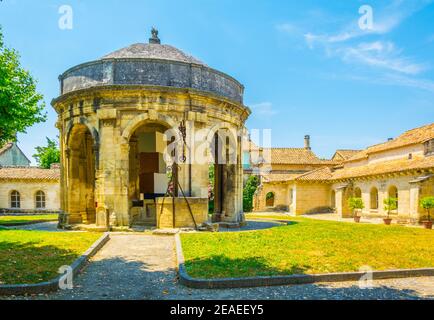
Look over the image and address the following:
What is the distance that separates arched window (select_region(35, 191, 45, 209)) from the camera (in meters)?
35.1

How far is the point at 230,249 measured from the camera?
9.97 metres

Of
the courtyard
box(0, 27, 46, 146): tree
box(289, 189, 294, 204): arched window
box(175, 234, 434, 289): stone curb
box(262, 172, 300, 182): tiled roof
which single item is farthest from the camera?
box(262, 172, 300, 182): tiled roof

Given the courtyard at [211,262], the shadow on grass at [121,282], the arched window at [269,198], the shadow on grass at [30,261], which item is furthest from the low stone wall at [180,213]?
the arched window at [269,198]

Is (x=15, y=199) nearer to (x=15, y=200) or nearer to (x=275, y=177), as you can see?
(x=15, y=200)

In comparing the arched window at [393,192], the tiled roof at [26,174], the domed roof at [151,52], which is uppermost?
the domed roof at [151,52]

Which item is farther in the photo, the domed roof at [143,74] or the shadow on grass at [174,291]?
the domed roof at [143,74]

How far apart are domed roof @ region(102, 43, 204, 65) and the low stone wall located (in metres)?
6.70

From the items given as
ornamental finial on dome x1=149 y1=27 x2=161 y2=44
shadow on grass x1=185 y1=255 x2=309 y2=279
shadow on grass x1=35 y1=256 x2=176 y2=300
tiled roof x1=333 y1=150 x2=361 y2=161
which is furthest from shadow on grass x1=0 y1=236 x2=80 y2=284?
tiled roof x1=333 y1=150 x2=361 y2=161

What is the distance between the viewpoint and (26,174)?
3525 centimetres

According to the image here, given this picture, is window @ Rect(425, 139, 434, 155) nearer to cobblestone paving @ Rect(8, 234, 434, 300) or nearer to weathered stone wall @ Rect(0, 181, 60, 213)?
cobblestone paving @ Rect(8, 234, 434, 300)

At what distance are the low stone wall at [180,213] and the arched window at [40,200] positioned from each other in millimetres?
26014

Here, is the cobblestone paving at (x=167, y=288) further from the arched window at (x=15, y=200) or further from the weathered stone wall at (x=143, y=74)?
the arched window at (x=15, y=200)

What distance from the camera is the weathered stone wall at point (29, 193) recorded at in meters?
34.5

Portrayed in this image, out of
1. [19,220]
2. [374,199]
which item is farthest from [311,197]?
[19,220]
